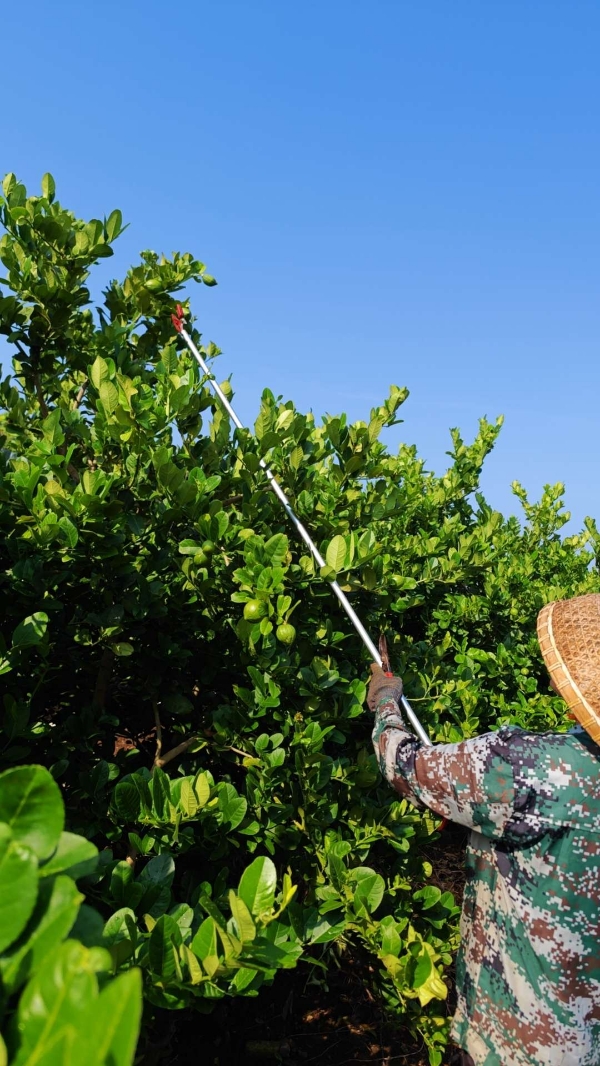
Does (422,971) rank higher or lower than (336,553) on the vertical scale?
lower

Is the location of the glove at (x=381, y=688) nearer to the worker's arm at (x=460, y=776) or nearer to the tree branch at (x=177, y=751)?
the worker's arm at (x=460, y=776)

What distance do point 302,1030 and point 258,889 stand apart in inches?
99.3

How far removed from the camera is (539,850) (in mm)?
1801

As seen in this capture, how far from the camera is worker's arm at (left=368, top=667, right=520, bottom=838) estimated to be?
1772 mm

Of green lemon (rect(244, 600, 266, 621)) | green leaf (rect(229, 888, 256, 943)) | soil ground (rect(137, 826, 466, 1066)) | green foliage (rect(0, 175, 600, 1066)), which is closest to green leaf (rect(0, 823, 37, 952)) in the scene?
green leaf (rect(229, 888, 256, 943))

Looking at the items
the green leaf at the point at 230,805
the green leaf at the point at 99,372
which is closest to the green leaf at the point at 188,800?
the green leaf at the point at 230,805

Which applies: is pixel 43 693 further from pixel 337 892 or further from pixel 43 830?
pixel 43 830

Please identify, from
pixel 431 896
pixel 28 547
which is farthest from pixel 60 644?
pixel 431 896

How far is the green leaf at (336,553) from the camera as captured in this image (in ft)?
6.97

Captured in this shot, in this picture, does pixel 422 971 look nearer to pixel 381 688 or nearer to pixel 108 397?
pixel 381 688

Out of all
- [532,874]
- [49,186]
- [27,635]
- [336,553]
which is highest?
[49,186]

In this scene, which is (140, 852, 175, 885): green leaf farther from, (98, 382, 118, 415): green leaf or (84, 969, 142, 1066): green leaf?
(98, 382, 118, 415): green leaf

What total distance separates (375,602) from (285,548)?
644 millimetres

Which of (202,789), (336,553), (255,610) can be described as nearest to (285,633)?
(255,610)
